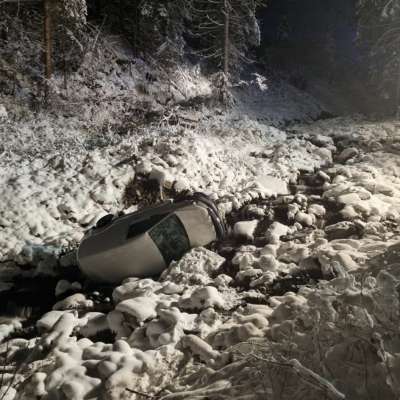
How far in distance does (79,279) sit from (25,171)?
14.8 ft

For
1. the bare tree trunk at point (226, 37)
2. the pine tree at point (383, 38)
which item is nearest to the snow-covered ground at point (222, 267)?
the bare tree trunk at point (226, 37)

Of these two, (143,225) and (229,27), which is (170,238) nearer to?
(143,225)

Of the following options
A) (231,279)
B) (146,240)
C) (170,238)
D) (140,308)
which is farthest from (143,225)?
(140,308)

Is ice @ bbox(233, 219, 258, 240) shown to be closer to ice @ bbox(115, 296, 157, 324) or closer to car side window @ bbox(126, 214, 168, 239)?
car side window @ bbox(126, 214, 168, 239)

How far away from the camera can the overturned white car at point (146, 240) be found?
732 centimetres

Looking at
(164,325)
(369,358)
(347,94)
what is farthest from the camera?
(347,94)

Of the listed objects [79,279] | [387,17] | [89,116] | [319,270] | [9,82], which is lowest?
[79,279]

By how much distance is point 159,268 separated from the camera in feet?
24.8

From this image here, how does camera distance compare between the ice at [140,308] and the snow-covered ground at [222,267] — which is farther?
the ice at [140,308]

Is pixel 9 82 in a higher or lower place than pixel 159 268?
higher

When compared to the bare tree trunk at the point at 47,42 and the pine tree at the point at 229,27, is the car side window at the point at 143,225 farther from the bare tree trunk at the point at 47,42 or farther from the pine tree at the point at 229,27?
the pine tree at the point at 229,27

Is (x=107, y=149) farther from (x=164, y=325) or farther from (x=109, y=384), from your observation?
(x=109, y=384)

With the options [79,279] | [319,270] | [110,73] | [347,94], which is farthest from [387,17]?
[79,279]

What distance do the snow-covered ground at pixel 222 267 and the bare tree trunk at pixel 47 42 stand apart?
215cm
